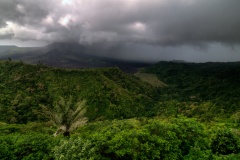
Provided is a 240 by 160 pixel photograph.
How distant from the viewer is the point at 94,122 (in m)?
104

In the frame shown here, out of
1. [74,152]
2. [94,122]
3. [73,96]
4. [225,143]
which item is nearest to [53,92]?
A: [73,96]

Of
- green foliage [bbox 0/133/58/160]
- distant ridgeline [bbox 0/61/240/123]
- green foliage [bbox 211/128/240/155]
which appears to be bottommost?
distant ridgeline [bbox 0/61/240/123]

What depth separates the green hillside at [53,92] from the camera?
116125mm

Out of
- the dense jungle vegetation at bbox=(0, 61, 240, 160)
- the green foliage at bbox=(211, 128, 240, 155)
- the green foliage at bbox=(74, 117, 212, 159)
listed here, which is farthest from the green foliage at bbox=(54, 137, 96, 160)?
the green foliage at bbox=(211, 128, 240, 155)

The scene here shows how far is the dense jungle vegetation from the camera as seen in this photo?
31156mm

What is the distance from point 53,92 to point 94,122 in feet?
165

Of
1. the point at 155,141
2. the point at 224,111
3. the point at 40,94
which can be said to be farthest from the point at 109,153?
the point at 224,111

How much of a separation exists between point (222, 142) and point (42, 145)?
85.6 feet

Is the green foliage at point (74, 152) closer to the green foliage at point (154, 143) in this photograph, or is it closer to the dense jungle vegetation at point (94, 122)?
the dense jungle vegetation at point (94, 122)

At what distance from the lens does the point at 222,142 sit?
3412cm

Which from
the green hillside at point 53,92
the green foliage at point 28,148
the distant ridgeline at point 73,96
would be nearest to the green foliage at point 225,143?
the green foliage at point 28,148

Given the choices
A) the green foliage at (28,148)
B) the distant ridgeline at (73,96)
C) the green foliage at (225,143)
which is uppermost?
the green foliage at (225,143)

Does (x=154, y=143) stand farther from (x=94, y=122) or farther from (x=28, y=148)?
(x=94, y=122)

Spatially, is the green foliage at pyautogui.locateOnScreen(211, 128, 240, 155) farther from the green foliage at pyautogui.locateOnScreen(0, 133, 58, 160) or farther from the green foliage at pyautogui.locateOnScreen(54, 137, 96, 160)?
the green foliage at pyautogui.locateOnScreen(0, 133, 58, 160)
